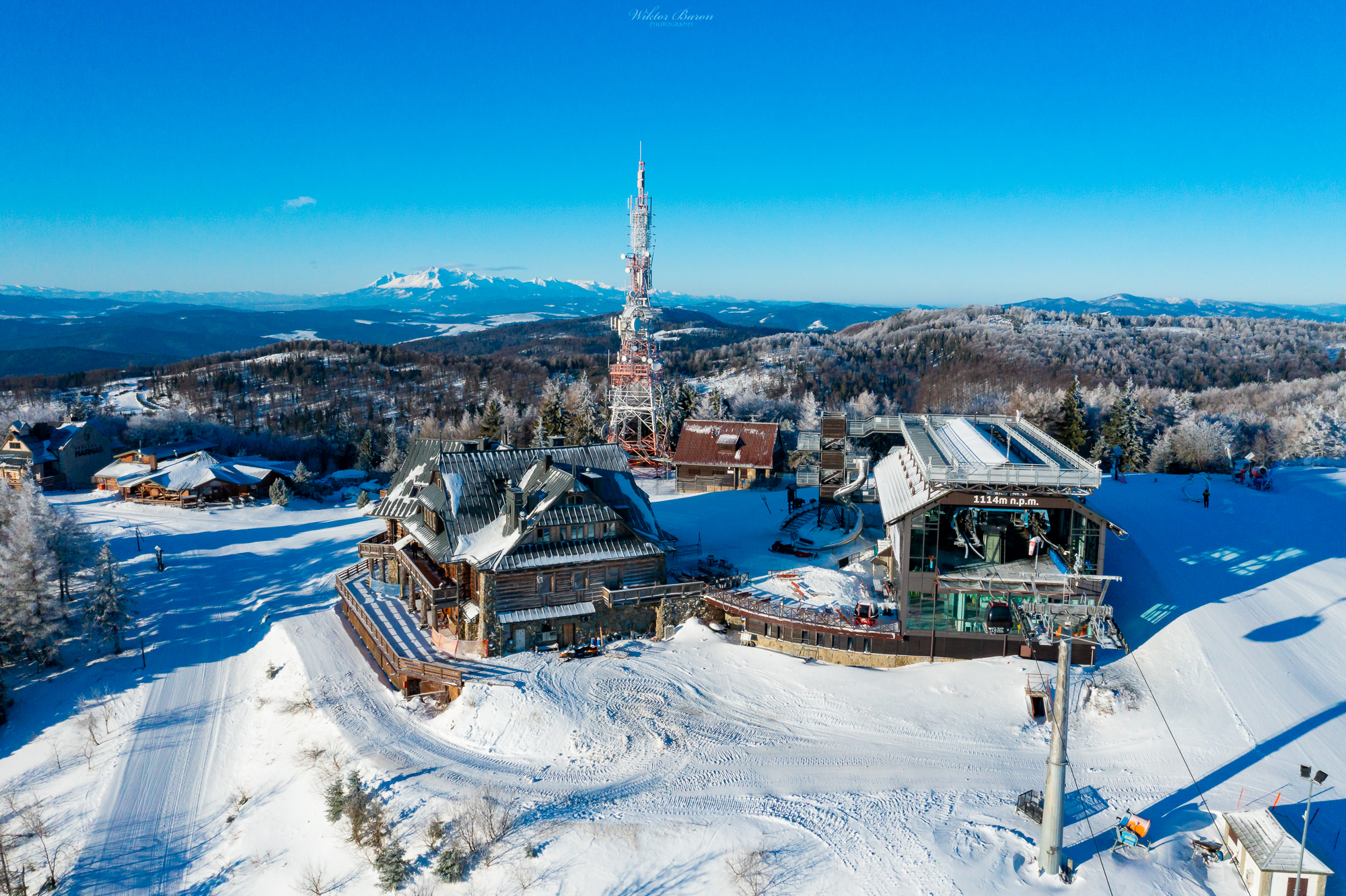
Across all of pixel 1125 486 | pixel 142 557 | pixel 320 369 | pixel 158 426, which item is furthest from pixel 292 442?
pixel 1125 486

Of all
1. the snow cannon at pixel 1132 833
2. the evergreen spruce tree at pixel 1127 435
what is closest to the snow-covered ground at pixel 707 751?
the snow cannon at pixel 1132 833

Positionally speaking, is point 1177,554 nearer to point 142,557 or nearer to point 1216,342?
point 142,557

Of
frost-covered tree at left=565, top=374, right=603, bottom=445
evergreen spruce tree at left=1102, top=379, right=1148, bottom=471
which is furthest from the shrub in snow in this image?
evergreen spruce tree at left=1102, top=379, right=1148, bottom=471

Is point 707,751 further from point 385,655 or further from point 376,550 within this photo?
point 376,550

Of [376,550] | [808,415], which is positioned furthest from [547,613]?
[808,415]

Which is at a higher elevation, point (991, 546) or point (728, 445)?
point (991, 546)

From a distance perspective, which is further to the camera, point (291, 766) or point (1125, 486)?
point (1125, 486)
